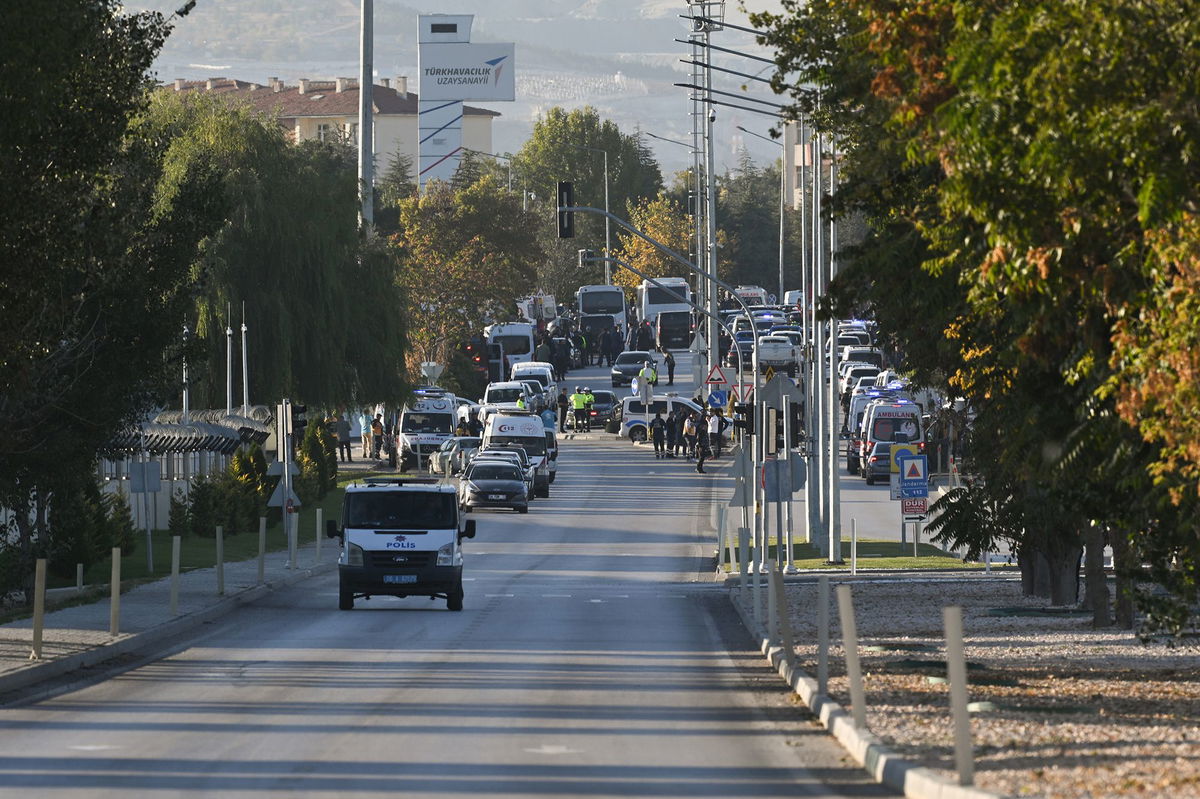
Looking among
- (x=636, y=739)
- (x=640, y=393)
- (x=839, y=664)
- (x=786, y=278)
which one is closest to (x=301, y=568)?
(x=839, y=664)

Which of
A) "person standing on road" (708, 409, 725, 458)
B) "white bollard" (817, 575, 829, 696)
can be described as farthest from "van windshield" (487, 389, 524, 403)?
"white bollard" (817, 575, 829, 696)

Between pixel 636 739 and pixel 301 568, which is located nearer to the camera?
pixel 636 739

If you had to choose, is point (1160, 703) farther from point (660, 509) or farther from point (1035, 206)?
point (660, 509)

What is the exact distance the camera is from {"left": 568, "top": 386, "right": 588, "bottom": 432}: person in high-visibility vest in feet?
278

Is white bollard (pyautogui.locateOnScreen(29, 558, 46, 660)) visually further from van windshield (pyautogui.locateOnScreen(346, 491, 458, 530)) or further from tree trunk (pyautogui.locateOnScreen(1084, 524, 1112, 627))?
tree trunk (pyautogui.locateOnScreen(1084, 524, 1112, 627))

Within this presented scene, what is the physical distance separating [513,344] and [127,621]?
73723 millimetres

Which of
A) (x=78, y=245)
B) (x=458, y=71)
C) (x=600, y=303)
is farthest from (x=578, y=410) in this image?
(x=458, y=71)

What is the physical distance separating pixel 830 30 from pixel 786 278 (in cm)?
15024

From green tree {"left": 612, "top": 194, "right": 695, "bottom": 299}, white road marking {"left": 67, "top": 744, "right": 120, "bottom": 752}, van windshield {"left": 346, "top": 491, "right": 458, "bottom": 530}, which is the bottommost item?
white road marking {"left": 67, "top": 744, "right": 120, "bottom": 752}

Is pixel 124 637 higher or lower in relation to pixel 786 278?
lower

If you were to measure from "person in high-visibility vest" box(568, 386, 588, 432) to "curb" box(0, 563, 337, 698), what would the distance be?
49769 millimetres

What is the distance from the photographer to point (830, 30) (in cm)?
1842

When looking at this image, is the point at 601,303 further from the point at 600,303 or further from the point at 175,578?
the point at 175,578

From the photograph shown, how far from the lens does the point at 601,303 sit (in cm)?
11950
